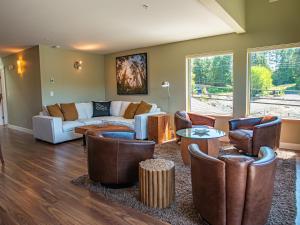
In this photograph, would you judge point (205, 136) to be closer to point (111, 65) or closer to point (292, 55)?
point (292, 55)

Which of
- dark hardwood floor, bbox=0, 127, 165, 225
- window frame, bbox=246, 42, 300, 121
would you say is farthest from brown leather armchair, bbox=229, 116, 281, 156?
dark hardwood floor, bbox=0, 127, 165, 225

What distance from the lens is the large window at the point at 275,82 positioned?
443cm

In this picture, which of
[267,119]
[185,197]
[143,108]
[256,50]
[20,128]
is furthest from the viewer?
[20,128]

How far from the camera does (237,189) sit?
1.86 meters

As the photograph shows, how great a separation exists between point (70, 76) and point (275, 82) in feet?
17.4

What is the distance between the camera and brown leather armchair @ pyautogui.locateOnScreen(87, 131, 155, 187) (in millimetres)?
2816

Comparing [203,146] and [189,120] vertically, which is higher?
[189,120]

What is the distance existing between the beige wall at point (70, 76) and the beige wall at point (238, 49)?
5.10ft

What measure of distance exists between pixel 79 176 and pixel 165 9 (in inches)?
110

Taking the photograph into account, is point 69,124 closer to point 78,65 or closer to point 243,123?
point 78,65

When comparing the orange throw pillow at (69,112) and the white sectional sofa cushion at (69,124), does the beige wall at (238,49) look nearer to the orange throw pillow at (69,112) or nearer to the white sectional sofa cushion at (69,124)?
the orange throw pillow at (69,112)

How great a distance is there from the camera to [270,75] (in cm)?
468

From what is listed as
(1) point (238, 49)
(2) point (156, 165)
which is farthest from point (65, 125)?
(1) point (238, 49)

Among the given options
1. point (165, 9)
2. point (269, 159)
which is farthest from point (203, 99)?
point (269, 159)
